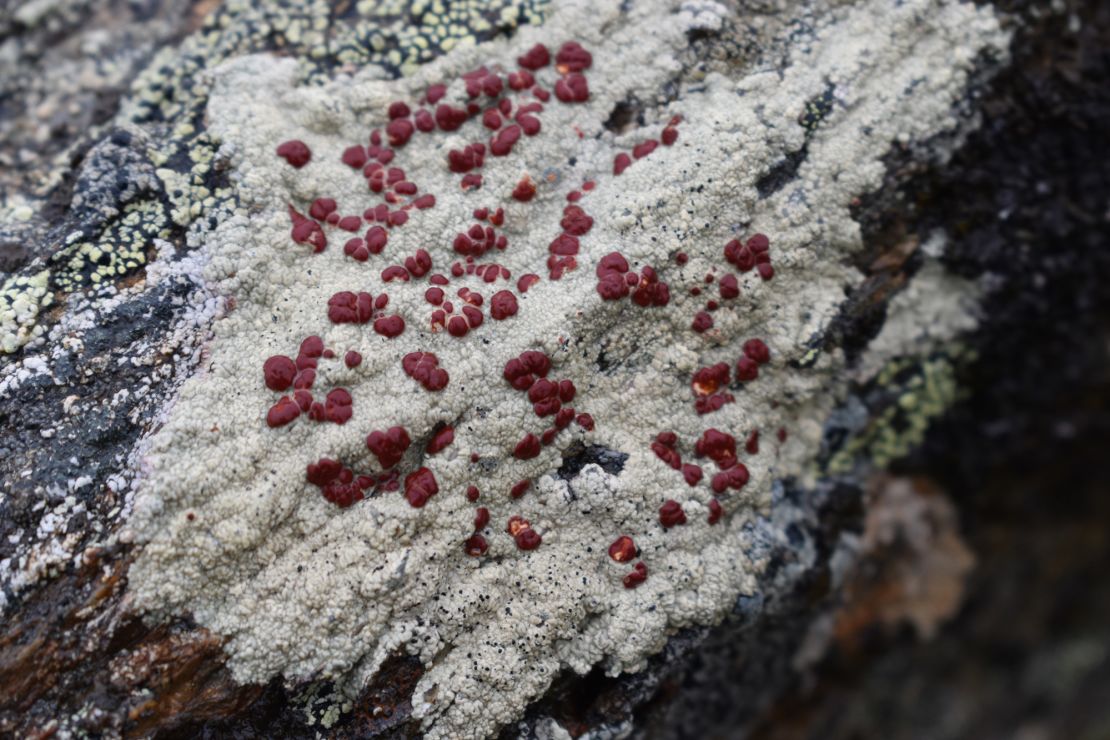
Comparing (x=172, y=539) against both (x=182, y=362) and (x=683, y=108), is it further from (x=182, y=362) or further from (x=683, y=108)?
(x=683, y=108)

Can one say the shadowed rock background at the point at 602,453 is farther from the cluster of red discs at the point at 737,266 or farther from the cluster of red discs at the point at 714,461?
the cluster of red discs at the point at 737,266

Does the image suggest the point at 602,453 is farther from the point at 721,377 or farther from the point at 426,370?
the point at 426,370

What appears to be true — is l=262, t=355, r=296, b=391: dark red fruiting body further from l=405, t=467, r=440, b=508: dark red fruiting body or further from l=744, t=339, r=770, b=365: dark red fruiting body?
l=744, t=339, r=770, b=365: dark red fruiting body

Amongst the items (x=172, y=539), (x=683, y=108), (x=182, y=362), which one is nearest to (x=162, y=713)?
(x=172, y=539)

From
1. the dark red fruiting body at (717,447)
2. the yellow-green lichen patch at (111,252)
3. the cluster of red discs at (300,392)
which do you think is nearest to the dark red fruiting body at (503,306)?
the cluster of red discs at (300,392)

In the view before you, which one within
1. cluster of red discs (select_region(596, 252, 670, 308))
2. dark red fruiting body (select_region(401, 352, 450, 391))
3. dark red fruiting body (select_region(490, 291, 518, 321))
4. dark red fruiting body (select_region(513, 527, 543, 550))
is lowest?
dark red fruiting body (select_region(513, 527, 543, 550))

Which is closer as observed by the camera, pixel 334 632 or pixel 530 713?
pixel 334 632

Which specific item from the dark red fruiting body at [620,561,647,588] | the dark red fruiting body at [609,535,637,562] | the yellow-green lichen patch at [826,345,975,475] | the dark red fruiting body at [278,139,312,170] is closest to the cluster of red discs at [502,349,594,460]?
the dark red fruiting body at [609,535,637,562]
